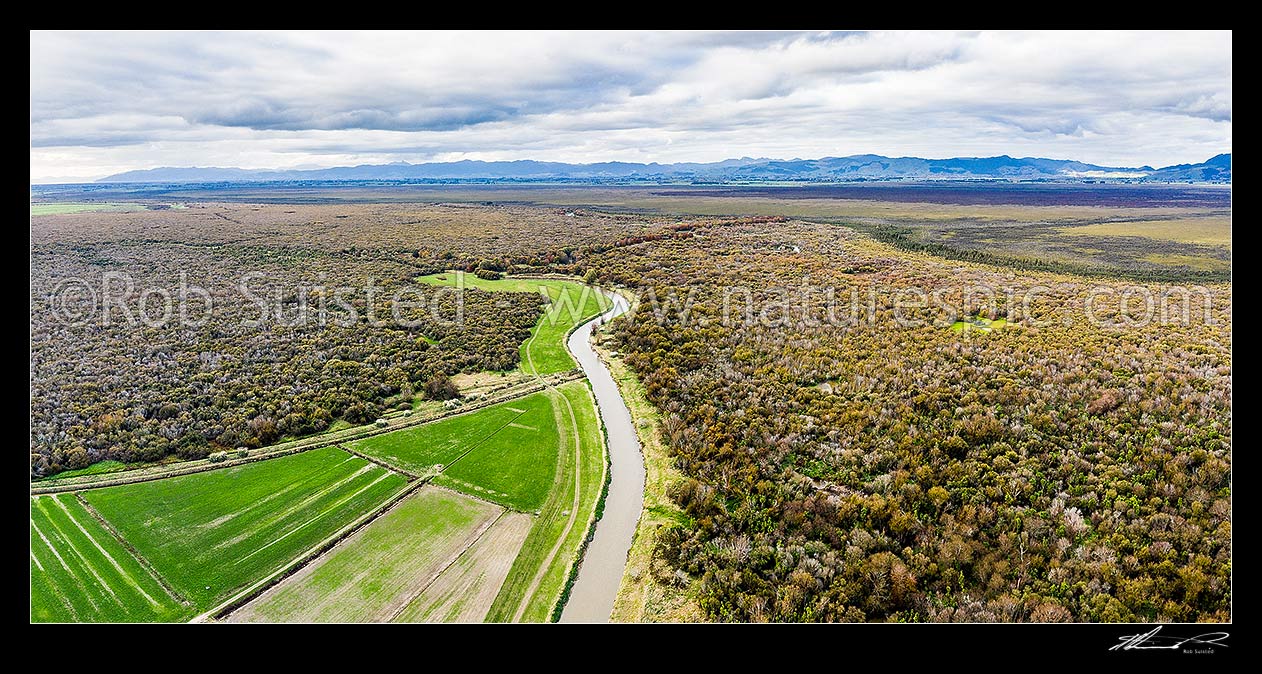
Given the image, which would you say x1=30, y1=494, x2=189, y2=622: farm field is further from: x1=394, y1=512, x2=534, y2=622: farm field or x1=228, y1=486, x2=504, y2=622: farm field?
x1=394, y1=512, x2=534, y2=622: farm field

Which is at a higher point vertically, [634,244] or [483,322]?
[634,244]

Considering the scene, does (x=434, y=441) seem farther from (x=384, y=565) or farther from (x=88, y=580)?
(x=88, y=580)

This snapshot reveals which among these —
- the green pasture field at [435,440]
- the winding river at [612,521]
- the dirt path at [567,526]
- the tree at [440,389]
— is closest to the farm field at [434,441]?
the green pasture field at [435,440]

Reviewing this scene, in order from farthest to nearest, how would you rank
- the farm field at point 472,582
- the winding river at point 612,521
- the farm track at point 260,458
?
the farm track at point 260,458
the winding river at point 612,521
the farm field at point 472,582

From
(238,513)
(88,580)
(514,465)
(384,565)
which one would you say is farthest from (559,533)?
(88,580)
